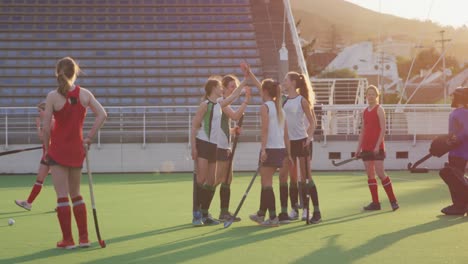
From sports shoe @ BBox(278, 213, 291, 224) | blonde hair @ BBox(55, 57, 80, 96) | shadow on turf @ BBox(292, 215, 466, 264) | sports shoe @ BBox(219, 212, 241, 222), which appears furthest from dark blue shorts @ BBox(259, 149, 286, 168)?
blonde hair @ BBox(55, 57, 80, 96)

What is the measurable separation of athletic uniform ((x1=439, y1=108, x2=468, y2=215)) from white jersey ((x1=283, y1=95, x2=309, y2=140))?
1.87m

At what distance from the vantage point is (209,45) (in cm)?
2670

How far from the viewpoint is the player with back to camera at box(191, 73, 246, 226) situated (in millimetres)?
8609

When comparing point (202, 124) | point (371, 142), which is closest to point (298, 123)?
point (202, 124)

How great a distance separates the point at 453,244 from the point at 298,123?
254cm

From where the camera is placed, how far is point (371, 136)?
10.2 meters

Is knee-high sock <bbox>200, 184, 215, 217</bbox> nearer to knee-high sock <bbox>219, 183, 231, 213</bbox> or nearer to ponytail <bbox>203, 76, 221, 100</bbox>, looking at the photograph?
knee-high sock <bbox>219, 183, 231, 213</bbox>

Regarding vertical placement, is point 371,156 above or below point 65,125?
below

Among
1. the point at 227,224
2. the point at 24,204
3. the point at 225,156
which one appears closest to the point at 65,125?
the point at 227,224

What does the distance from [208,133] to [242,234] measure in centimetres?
139

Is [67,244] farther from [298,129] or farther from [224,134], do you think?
[298,129]

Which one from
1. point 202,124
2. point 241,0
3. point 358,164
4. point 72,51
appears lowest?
point 358,164

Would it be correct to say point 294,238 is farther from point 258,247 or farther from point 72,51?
point 72,51

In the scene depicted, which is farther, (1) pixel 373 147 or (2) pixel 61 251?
(1) pixel 373 147
